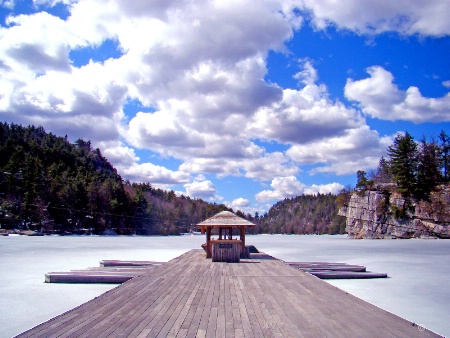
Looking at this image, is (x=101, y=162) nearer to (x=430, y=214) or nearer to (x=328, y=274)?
(x=430, y=214)

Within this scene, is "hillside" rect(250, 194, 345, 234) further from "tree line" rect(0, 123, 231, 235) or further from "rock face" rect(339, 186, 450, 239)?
"rock face" rect(339, 186, 450, 239)

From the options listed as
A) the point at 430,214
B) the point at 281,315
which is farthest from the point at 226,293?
the point at 430,214

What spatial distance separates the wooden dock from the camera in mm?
5098

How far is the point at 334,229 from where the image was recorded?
449 ft

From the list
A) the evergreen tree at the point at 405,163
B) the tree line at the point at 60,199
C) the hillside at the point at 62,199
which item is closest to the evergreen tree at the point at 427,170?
the evergreen tree at the point at 405,163

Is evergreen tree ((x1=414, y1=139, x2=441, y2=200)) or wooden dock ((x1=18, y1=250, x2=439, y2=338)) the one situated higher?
evergreen tree ((x1=414, y1=139, x2=441, y2=200))

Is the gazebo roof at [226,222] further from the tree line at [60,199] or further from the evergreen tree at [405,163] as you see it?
the tree line at [60,199]

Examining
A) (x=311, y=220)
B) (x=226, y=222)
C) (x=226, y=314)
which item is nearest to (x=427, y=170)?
(x=226, y=222)

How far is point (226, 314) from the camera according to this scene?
6.06 metres

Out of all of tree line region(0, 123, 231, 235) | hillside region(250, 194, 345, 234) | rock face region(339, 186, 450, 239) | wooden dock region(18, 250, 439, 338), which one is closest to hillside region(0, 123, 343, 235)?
tree line region(0, 123, 231, 235)

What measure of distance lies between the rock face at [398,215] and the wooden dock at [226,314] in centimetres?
5084

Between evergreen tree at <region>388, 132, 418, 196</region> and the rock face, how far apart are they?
189 cm

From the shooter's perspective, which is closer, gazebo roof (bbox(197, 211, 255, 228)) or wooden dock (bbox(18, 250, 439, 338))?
wooden dock (bbox(18, 250, 439, 338))

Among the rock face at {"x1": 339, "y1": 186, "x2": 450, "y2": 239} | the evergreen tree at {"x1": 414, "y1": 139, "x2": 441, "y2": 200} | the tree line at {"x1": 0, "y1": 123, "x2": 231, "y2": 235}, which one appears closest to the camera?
the rock face at {"x1": 339, "y1": 186, "x2": 450, "y2": 239}
